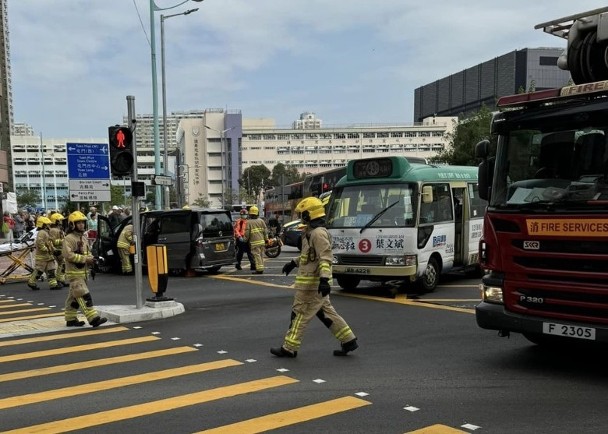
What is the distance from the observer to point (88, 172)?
17266 mm

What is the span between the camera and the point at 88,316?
894cm

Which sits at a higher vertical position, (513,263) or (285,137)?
(285,137)

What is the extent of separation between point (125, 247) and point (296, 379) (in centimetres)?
1198

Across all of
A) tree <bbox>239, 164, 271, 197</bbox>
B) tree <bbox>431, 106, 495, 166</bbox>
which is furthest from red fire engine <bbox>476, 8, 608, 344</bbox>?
tree <bbox>239, 164, 271, 197</bbox>

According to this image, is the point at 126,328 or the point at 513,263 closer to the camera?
the point at 513,263

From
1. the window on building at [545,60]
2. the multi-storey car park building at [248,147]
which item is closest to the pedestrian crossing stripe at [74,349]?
the window on building at [545,60]

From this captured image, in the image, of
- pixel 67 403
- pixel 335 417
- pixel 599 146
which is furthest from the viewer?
pixel 599 146

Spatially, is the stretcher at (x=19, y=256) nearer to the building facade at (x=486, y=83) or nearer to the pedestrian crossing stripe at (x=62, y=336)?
the pedestrian crossing stripe at (x=62, y=336)

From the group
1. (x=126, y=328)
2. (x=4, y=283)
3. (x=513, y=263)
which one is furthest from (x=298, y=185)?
(x=513, y=263)

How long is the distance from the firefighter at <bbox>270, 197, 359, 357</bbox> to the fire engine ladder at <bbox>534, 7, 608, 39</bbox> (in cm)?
396

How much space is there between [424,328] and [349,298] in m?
3.13

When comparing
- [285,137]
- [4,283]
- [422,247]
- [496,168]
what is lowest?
[4,283]

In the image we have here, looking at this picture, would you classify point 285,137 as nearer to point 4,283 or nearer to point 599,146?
point 4,283

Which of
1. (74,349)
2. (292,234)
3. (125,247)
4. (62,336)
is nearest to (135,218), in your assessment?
(62,336)
